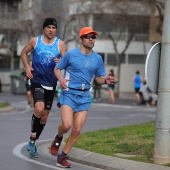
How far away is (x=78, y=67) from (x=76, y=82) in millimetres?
229

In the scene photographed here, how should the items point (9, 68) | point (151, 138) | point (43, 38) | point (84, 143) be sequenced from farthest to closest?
point (9, 68) → point (151, 138) → point (84, 143) → point (43, 38)

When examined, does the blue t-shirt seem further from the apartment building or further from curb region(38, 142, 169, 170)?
the apartment building

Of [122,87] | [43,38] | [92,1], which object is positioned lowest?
[122,87]

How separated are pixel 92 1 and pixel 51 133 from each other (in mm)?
28293

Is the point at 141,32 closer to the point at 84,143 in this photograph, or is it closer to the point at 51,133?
the point at 51,133

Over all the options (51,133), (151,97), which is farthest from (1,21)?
(51,133)

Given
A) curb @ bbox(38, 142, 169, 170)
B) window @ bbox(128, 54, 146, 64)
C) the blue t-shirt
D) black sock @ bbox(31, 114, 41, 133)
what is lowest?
curb @ bbox(38, 142, 169, 170)

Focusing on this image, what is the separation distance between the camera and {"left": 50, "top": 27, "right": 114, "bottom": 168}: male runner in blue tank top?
32.1 ft

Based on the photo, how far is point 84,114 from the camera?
32.5 ft

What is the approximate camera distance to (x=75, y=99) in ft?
A: 32.3

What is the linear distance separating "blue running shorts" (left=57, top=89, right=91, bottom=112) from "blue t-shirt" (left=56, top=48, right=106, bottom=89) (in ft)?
0.32

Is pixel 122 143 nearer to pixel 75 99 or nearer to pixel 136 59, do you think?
pixel 75 99

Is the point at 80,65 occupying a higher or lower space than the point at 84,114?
higher

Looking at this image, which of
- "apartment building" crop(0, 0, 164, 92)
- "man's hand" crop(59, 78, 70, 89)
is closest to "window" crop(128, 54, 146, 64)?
"apartment building" crop(0, 0, 164, 92)
